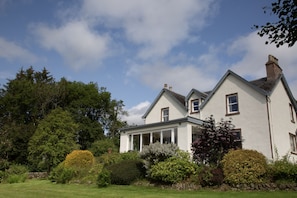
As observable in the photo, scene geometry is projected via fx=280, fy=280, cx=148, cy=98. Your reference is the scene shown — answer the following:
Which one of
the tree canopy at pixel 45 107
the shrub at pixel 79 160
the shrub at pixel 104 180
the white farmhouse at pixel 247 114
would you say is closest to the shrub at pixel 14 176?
the shrub at pixel 79 160

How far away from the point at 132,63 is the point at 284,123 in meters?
15.1

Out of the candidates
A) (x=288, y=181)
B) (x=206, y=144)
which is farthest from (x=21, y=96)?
(x=288, y=181)

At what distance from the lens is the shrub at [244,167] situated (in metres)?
14.0

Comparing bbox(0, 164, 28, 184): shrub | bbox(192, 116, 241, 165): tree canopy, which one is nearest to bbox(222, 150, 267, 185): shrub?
bbox(192, 116, 241, 165): tree canopy

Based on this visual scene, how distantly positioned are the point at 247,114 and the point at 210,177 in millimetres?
9704

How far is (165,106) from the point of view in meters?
29.6

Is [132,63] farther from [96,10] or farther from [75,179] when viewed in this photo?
[75,179]

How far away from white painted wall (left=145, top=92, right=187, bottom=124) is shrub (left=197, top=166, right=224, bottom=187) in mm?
12703

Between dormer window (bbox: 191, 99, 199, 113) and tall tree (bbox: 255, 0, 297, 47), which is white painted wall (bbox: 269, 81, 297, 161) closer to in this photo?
dormer window (bbox: 191, 99, 199, 113)

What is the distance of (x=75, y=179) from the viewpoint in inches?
771

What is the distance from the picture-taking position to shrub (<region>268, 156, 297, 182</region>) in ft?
43.8

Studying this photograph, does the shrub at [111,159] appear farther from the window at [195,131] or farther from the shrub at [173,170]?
the window at [195,131]

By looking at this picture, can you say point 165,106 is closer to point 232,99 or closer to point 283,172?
point 232,99

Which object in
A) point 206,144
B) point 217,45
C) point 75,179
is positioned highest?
point 217,45
